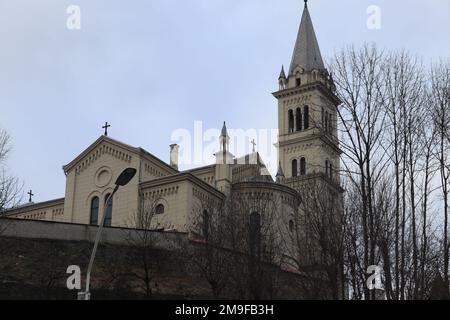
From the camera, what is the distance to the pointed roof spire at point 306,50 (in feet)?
274

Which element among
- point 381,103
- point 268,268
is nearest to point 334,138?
point 381,103

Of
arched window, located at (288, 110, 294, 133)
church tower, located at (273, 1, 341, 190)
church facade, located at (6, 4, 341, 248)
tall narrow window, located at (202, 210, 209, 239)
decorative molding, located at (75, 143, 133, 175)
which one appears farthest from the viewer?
arched window, located at (288, 110, 294, 133)

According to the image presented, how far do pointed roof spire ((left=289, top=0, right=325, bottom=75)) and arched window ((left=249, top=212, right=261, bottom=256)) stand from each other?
4705 cm

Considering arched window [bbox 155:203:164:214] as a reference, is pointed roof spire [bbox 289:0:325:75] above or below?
above

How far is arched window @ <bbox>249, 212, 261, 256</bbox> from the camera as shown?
35091mm

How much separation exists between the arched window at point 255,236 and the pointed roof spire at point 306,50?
154ft

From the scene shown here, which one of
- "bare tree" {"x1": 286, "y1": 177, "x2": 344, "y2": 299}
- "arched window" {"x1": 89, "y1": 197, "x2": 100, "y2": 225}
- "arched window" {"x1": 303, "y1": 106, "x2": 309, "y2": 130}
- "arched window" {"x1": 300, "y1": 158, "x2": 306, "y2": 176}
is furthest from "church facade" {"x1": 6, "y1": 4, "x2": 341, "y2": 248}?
"bare tree" {"x1": 286, "y1": 177, "x2": 344, "y2": 299}

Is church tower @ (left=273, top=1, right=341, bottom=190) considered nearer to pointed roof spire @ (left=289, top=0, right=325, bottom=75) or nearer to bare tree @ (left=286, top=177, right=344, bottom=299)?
pointed roof spire @ (left=289, top=0, right=325, bottom=75)

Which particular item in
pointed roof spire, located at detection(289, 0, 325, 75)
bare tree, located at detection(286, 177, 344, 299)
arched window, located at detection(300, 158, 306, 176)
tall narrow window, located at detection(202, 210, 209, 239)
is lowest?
bare tree, located at detection(286, 177, 344, 299)

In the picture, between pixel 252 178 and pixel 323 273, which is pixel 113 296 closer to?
pixel 323 273

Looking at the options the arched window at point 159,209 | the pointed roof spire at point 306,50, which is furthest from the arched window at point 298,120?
the arched window at point 159,209

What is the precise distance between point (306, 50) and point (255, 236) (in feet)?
171
